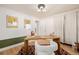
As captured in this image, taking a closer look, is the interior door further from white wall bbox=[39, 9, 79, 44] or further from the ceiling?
the ceiling

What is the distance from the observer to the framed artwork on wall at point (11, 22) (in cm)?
141

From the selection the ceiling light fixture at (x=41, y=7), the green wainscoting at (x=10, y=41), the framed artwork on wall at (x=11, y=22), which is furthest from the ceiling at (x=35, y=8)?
the green wainscoting at (x=10, y=41)

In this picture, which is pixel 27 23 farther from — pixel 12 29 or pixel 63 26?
pixel 63 26

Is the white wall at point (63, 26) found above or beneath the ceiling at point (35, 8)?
beneath

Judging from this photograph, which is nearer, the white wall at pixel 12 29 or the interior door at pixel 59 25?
the white wall at pixel 12 29

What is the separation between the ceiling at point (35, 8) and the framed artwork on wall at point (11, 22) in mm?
154

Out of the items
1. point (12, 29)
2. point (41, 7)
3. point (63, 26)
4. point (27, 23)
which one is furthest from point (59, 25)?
point (12, 29)

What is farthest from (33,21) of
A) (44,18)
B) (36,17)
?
(44,18)

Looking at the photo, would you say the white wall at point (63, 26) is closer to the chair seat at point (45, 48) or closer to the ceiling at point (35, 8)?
the ceiling at point (35, 8)

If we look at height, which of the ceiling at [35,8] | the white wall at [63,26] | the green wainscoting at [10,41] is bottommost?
the green wainscoting at [10,41]

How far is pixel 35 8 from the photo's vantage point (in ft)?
4.69

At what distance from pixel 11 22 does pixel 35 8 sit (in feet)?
1.47

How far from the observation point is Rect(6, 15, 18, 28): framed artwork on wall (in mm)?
1407

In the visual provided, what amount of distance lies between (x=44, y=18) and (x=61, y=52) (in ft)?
2.08
